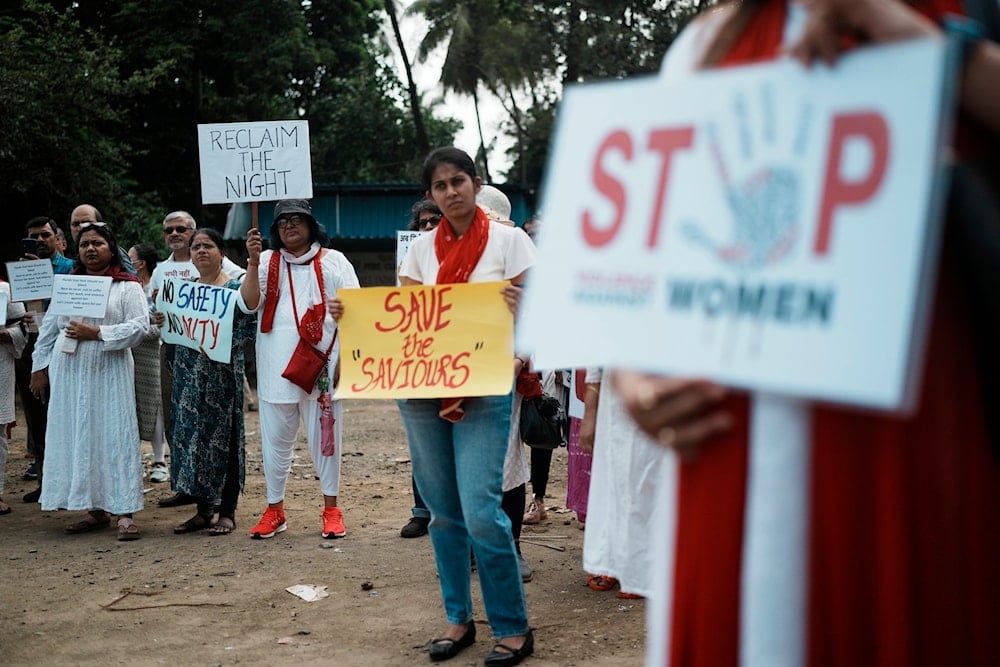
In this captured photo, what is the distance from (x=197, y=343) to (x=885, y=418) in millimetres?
5820

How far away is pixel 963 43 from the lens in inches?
57.1

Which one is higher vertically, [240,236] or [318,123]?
[318,123]

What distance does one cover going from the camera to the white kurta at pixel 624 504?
13.5 feet

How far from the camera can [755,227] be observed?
143cm

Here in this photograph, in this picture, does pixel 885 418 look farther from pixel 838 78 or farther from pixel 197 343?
pixel 197 343

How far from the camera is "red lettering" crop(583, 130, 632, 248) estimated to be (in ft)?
5.17

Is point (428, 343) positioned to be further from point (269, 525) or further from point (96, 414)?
point (96, 414)

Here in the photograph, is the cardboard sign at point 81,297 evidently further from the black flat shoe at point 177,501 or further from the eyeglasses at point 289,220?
the black flat shoe at point 177,501

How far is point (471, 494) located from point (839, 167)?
2721mm

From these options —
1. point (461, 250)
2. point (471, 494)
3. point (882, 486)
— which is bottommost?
point (471, 494)

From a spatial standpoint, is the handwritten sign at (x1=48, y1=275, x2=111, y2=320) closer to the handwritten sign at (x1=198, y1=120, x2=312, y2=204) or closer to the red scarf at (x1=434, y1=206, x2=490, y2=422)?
the handwritten sign at (x1=198, y1=120, x2=312, y2=204)

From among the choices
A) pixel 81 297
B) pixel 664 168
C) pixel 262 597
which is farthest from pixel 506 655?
pixel 81 297

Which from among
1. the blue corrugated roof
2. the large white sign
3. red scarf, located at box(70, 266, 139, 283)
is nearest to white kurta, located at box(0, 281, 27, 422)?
red scarf, located at box(70, 266, 139, 283)

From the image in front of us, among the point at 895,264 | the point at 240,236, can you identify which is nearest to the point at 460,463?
the point at 895,264
